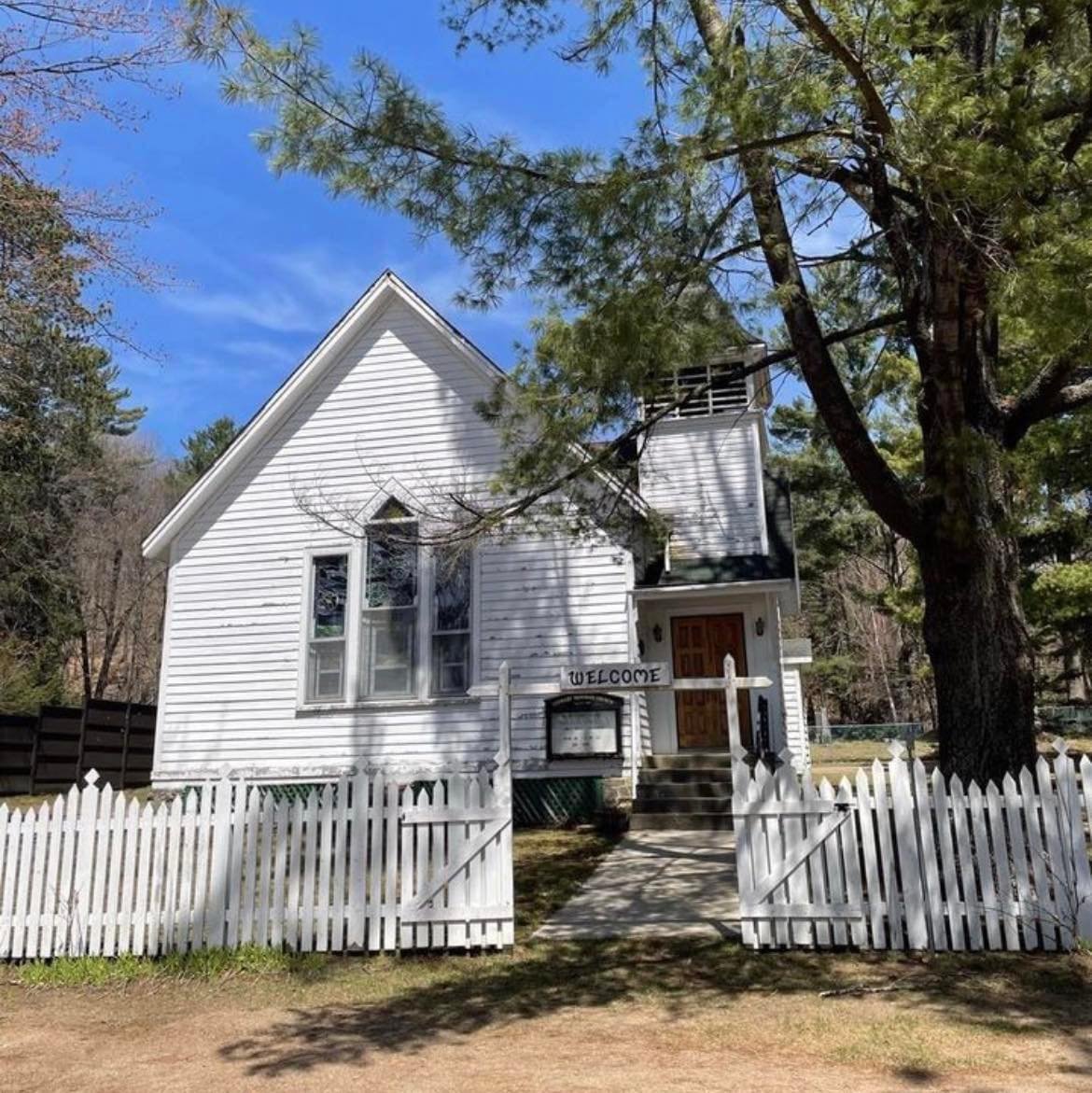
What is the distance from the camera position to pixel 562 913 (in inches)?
302

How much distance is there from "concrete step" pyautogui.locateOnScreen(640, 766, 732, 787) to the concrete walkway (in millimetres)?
1441

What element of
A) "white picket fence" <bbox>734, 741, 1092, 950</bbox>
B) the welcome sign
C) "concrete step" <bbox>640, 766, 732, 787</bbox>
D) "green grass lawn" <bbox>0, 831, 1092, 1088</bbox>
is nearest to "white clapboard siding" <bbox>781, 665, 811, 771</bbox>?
"concrete step" <bbox>640, 766, 732, 787</bbox>

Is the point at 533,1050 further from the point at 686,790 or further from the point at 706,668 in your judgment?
the point at 706,668

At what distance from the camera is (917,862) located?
633cm

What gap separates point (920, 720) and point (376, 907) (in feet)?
132

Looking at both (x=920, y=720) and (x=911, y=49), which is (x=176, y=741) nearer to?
(x=911, y=49)

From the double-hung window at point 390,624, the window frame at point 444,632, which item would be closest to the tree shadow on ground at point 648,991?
the window frame at point 444,632

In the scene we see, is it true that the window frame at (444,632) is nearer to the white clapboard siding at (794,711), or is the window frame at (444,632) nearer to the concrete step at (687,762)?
the concrete step at (687,762)

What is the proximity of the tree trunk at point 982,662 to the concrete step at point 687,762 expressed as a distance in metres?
5.19

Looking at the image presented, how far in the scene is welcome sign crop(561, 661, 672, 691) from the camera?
10438mm

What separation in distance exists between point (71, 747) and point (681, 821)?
41.2ft

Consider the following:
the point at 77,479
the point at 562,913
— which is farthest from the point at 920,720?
the point at 562,913

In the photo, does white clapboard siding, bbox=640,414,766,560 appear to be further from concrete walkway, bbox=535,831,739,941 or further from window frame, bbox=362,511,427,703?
concrete walkway, bbox=535,831,739,941

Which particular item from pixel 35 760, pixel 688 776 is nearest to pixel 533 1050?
pixel 688 776
